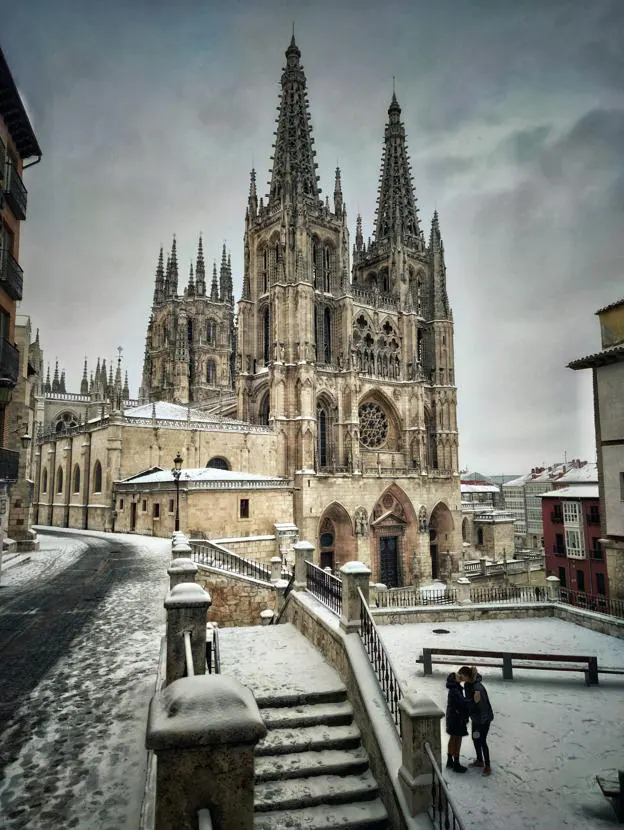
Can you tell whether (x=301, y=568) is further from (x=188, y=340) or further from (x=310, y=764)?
(x=188, y=340)

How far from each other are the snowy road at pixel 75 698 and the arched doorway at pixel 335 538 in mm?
23980

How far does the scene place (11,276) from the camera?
15.9 m

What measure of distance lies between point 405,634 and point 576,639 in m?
4.42

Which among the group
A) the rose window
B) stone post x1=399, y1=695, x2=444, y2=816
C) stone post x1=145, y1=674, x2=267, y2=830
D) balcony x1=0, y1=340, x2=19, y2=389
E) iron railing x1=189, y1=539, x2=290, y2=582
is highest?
the rose window

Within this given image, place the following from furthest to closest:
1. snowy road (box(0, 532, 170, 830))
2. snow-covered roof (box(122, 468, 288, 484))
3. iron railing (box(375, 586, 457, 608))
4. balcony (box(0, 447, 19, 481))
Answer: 1. snow-covered roof (box(122, 468, 288, 484))
2. iron railing (box(375, 586, 457, 608))
3. balcony (box(0, 447, 19, 481))
4. snowy road (box(0, 532, 170, 830))

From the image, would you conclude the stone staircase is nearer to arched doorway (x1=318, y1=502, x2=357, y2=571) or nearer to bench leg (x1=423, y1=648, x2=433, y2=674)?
bench leg (x1=423, y1=648, x2=433, y2=674)

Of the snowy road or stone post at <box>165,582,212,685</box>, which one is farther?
stone post at <box>165,582,212,685</box>

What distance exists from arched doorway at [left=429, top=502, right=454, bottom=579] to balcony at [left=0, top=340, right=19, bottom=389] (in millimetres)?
32822

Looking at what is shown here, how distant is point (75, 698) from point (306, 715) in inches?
123

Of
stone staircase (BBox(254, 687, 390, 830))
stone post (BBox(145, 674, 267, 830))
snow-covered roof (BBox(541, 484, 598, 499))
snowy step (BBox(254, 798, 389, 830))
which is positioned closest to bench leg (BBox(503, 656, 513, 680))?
stone staircase (BBox(254, 687, 390, 830))

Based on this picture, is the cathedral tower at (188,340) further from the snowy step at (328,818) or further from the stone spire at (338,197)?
the snowy step at (328,818)

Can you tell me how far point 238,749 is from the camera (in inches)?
120

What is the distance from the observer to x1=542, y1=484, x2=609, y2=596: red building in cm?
3125

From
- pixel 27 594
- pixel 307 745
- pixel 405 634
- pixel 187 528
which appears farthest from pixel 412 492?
pixel 307 745
